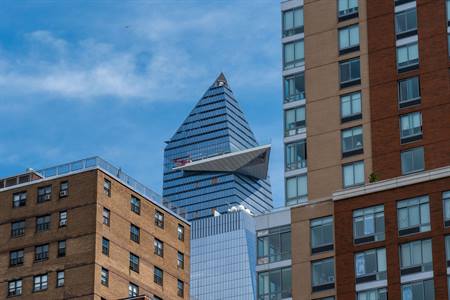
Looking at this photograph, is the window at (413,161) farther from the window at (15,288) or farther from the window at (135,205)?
the window at (15,288)

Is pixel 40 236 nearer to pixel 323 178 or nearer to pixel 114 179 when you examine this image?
pixel 114 179

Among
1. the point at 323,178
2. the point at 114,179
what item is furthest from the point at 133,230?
the point at 323,178

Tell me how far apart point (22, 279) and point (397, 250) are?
204 ft

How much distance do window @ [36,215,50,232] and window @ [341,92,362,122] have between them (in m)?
53.3

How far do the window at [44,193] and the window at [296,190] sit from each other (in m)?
50.3

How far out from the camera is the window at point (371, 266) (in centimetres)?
10375

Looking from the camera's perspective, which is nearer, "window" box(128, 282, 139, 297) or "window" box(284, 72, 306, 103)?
"window" box(284, 72, 306, 103)

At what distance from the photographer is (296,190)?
113m

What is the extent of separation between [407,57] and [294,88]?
10.9 meters

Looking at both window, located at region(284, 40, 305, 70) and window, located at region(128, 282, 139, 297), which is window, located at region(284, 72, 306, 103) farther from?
window, located at region(128, 282, 139, 297)

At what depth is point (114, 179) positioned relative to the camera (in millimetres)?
157375

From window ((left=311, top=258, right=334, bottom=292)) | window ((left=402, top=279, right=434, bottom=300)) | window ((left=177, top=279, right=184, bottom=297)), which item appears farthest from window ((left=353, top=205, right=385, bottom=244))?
window ((left=177, top=279, right=184, bottom=297))

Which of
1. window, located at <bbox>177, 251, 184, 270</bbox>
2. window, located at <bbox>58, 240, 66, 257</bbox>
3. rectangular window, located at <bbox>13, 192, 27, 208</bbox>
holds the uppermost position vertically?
rectangular window, located at <bbox>13, 192, 27, 208</bbox>

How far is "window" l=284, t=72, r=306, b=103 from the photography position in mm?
116562
